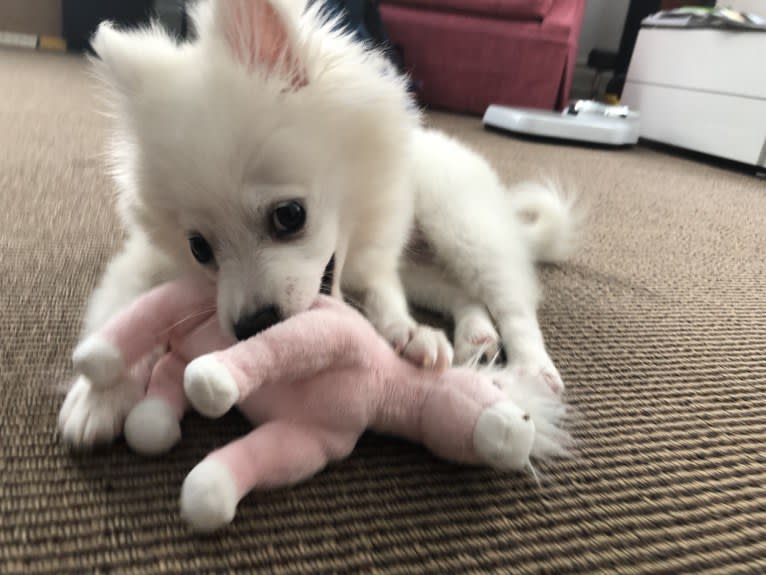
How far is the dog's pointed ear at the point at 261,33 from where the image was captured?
1049mm

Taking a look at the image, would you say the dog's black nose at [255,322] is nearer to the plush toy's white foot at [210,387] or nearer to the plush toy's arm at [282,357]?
the plush toy's arm at [282,357]

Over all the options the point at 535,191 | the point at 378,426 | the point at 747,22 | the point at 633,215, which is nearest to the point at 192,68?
the point at 378,426

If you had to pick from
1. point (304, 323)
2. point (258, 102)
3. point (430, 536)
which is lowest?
point (430, 536)

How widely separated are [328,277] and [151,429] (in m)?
0.42

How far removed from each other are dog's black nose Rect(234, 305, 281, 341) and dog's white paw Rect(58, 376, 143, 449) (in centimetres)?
16

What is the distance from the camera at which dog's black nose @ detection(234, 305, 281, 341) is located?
902 millimetres

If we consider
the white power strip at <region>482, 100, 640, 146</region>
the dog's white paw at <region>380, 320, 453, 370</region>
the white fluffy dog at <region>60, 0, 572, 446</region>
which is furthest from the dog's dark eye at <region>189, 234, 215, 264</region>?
the white power strip at <region>482, 100, 640, 146</region>

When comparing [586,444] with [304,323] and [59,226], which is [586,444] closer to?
[304,323]

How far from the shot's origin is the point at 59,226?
5.54 ft

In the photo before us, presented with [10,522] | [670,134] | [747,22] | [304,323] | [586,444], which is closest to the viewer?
[10,522]

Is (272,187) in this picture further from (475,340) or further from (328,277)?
(475,340)

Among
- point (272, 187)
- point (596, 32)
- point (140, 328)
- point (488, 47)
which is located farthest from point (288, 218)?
point (596, 32)

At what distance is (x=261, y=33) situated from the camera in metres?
1.07

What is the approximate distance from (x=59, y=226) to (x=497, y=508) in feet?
4.63
